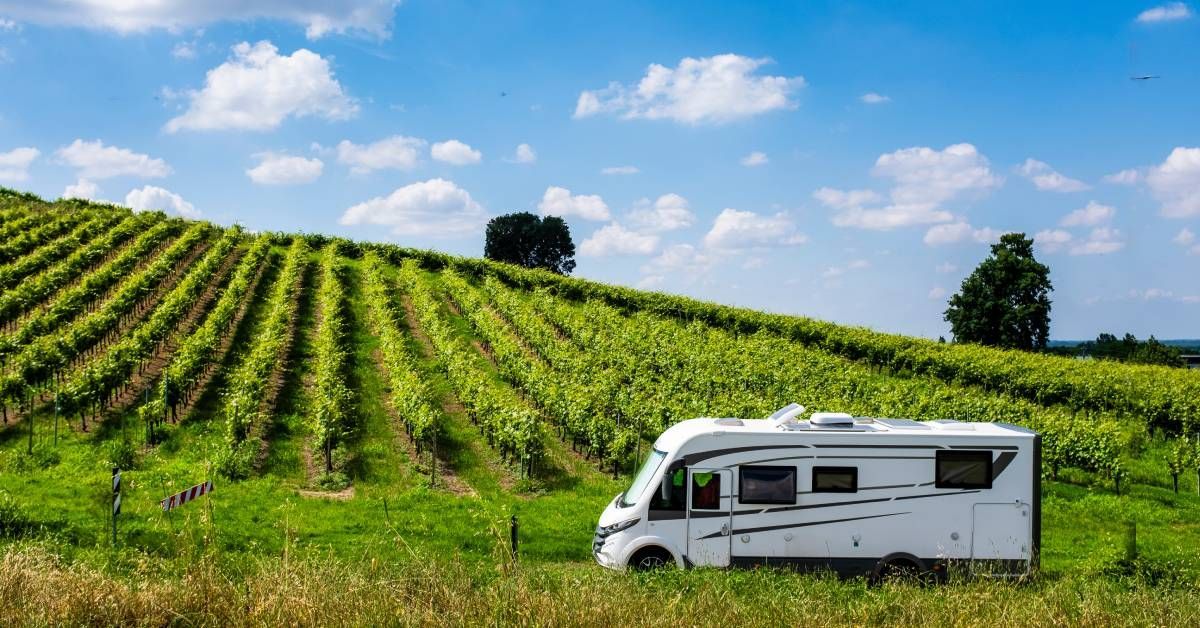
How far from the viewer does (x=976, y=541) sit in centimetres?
1423

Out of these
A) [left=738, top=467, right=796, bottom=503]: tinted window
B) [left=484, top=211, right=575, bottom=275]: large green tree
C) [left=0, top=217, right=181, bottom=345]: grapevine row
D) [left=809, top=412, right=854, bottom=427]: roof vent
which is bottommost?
[left=738, top=467, right=796, bottom=503]: tinted window

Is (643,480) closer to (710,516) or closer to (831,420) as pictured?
(710,516)

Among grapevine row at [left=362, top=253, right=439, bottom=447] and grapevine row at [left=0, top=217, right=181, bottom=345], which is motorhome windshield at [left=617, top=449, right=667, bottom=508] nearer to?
grapevine row at [left=362, top=253, right=439, bottom=447]

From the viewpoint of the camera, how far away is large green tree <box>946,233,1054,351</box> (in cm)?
5819

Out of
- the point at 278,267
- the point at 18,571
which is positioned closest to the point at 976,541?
the point at 18,571

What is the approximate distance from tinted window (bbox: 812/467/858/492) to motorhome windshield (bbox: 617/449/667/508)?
2.57m

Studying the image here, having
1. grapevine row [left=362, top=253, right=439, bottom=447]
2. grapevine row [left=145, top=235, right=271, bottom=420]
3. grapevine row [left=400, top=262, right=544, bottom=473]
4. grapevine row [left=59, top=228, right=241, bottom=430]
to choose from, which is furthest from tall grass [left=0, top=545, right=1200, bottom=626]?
grapevine row [left=59, top=228, right=241, bottom=430]

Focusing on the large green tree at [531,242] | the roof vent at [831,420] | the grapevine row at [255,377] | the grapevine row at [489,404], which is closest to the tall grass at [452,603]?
the roof vent at [831,420]

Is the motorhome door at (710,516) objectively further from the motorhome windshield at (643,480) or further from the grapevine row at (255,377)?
the grapevine row at (255,377)

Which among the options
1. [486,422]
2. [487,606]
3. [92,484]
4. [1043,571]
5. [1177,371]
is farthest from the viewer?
[1177,371]

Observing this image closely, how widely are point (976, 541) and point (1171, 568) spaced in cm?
300

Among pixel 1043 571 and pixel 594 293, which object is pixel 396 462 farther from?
pixel 594 293

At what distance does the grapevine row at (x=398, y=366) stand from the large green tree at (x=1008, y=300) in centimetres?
4020

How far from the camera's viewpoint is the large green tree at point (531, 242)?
298 ft
